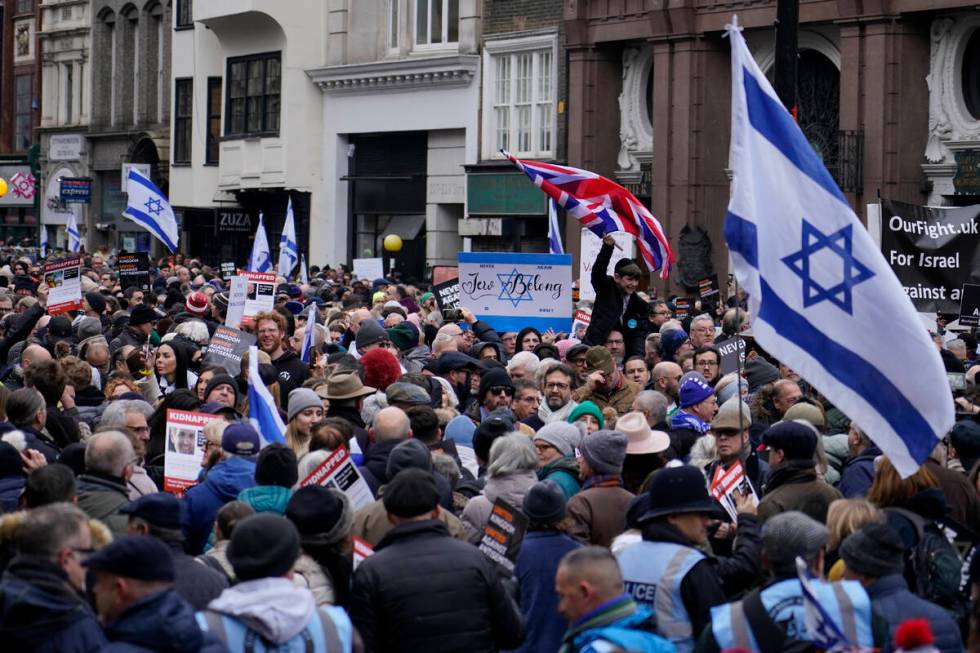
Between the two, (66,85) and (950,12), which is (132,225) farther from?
(950,12)

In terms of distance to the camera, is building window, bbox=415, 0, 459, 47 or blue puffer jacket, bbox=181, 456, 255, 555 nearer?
blue puffer jacket, bbox=181, 456, 255, 555

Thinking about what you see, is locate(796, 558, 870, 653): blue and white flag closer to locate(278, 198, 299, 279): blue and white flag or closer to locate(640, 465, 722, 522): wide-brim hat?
locate(640, 465, 722, 522): wide-brim hat

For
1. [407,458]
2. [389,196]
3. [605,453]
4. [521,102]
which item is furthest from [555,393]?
[389,196]

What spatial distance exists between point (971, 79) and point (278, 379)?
16171mm

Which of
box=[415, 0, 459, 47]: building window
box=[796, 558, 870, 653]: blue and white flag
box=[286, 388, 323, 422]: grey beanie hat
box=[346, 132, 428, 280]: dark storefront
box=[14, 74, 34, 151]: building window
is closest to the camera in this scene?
box=[796, 558, 870, 653]: blue and white flag

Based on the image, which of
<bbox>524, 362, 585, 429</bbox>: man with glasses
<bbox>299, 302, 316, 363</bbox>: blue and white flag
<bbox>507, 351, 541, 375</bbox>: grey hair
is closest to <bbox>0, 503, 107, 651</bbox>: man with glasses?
<bbox>524, 362, 585, 429</bbox>: man with glasses

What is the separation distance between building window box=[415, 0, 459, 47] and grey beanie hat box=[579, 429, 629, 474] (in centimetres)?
2906

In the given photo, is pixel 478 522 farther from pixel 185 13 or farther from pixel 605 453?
pixel 185 13

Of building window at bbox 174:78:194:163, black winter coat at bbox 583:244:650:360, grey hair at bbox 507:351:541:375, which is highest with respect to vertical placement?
building window at bbox 174:78:194:163

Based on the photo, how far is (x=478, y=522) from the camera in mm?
7695

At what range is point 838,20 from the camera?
2561cm

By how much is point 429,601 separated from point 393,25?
3247 centimetres

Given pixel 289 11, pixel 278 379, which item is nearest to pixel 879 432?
pixel 278 379

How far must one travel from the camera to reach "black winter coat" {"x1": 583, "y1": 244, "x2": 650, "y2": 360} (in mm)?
14508
